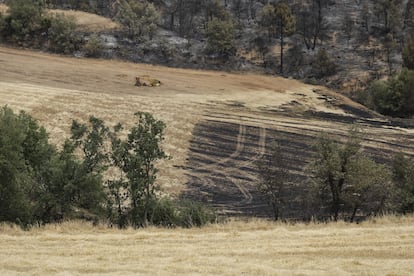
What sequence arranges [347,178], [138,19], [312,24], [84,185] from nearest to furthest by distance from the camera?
[84,185]
[347,178]
[138,19]
[312,24]

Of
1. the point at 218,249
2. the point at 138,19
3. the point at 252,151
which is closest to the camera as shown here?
the point at 218,249

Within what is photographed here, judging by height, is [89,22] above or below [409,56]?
above

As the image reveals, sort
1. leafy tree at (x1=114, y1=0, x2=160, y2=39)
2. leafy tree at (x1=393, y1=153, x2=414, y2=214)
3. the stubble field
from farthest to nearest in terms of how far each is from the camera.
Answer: leafy tree at (x1=114, y1=0, x2=160, y2=39), leafy tree at (x1=393, y1=153, x2=414, y2=214), the stubble field

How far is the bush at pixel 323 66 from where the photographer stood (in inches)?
3147

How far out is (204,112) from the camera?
5372 centimetres

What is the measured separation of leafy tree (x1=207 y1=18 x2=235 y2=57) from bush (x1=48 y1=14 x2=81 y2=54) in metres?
20.3

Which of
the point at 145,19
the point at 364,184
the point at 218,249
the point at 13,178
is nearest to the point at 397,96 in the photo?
the point at 145,19

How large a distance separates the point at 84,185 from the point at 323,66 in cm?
6263

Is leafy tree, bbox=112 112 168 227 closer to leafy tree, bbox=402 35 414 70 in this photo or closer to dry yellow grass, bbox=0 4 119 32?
leafy tree, bbox=402 35 414 70

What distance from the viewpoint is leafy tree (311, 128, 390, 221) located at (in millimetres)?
24875

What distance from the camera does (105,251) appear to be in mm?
16141

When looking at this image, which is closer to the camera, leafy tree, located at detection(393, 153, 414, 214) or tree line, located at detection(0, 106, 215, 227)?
tree line, located at detection(0, 106, 215, 227)

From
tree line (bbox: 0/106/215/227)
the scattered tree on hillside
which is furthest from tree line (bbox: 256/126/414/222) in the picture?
the scattered tree on hillside

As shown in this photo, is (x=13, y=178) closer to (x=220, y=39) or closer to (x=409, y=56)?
(x=409, y=56)
